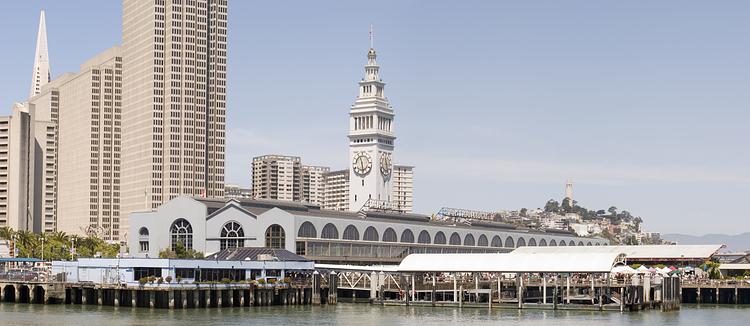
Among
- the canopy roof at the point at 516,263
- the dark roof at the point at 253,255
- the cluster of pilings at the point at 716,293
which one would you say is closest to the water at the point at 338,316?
the canopy roof at the point at 516,263

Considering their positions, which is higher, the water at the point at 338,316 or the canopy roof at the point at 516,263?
the canopy roof at the point at 516,263

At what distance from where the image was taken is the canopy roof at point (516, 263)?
14862 centimetres

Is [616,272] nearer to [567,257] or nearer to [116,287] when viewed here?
[567,257]

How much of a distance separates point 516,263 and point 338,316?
2927 centimetres

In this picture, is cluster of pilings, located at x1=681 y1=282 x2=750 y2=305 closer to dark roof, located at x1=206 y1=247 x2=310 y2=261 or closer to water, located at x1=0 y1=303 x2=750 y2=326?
water, located at x1=0 y1=303 x2=750 y2=326

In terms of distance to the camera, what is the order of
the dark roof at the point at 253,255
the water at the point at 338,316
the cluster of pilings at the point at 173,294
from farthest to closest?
the dark roof at the point at 253,255
the cluster of pilings at the point at 173,294
the water at the point at 338,316

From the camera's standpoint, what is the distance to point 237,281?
151125 millimetres

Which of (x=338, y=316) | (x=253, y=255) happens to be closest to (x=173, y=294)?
(x=338, y=316)

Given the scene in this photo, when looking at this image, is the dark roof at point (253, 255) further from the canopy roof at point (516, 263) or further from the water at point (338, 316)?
the water at point (338, 316)

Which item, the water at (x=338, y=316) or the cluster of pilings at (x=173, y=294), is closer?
the water at (x=338, y=316)

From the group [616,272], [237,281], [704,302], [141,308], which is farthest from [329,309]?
[704,302]

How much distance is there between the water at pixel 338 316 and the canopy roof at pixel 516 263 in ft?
22.0

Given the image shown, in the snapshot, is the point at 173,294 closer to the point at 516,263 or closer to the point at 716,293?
the point at 516,263

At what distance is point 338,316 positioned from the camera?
440 feet
